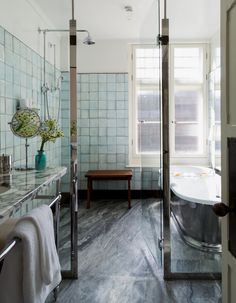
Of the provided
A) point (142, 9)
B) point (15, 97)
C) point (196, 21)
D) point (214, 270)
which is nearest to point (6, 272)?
point (214, 270)

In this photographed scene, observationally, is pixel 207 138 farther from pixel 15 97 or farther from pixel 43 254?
pixel 43 254

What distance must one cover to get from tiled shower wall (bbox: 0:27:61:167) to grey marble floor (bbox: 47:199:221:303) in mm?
864

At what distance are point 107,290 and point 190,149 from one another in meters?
2.39

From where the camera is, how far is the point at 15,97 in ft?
9.19

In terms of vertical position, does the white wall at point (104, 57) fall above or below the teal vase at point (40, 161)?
above

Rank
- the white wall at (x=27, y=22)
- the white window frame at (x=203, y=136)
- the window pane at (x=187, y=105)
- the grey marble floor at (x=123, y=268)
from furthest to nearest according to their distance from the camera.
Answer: the window pane at (x=187, y=105) → the white window frame at (x=203, y=136) → the white wall at (x=27, y=22) → the grey marble floor at (x=123, y=268)

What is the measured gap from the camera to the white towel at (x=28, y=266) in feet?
4.00

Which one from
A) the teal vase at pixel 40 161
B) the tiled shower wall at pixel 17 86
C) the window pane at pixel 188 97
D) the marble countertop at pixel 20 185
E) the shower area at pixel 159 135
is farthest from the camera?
the window pane at pixel 188 97

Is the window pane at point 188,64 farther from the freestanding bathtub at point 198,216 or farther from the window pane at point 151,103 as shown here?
the freestanding bathtub at point 198,216

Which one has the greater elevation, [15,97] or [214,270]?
[15,97]

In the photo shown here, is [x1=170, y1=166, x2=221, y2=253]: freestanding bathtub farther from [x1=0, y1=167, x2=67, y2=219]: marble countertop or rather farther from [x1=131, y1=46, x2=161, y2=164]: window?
[x1=0, y1=167, x2=67, y2=219]: marble countertop

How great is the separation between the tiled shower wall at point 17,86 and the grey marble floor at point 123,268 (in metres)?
0.86

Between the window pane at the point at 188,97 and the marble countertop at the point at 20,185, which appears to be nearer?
the marble countertop at the point at 20,185

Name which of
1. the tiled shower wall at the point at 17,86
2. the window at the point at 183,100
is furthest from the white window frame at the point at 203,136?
the tiled shower wall at the point at 17,86
